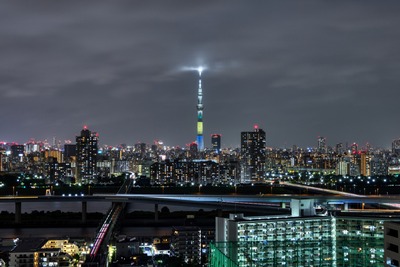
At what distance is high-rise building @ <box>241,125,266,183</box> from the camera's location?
115 feet

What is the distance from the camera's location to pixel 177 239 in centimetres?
1016

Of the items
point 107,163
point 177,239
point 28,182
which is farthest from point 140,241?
point 107,163

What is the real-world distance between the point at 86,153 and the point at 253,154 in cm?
1122

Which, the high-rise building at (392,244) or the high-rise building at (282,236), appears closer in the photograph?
the high-rise building at (392,244)

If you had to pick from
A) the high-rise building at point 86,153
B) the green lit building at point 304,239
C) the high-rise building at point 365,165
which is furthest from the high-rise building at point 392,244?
the high-rise building at point 365,165

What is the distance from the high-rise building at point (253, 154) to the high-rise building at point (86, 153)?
32.1 ft

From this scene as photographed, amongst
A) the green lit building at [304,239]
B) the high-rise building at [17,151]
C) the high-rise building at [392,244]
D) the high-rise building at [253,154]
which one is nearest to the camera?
the high-rise building at [392,244]

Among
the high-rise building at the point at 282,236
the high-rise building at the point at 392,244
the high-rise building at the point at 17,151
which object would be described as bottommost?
the high-rise building at the point at 282,236

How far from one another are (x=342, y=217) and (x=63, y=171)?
90.3ft

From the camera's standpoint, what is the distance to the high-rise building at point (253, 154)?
3497cm

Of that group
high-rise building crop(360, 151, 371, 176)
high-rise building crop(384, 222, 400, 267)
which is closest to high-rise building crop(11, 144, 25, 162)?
high-rise building crop(360, 151, 371, 176)

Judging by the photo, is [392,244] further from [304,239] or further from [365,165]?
[365,165]

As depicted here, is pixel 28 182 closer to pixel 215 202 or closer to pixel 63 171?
pixel 63 171

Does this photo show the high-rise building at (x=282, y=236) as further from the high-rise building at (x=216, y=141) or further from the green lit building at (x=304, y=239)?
the high-rise building at (x=216, y=141)
